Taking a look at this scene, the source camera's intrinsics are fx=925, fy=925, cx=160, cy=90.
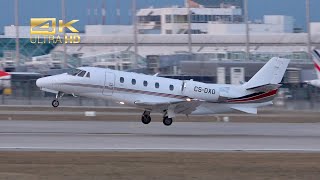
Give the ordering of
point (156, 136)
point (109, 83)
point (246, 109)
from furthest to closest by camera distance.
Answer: point (246, 109) → point (109, 83) → point (156, 136)

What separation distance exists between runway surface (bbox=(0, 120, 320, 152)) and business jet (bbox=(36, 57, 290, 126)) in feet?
3.69

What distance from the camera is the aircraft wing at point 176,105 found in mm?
41594

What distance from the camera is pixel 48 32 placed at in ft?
421

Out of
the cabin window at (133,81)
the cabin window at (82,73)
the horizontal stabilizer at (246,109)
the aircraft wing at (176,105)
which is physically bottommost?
the horizontal stabilizer at (246,109)

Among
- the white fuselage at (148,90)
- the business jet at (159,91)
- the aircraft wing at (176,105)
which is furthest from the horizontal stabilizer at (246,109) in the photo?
the aircraft wing at (176,105)

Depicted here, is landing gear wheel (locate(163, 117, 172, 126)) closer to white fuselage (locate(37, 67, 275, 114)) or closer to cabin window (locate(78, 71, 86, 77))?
white fuselage (locate(37, 67, 275, 114))

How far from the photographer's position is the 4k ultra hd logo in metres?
126

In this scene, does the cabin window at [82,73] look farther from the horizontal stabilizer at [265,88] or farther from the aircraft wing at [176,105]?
the horizontal stabilizer at [265,88]

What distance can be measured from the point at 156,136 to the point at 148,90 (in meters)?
4.77

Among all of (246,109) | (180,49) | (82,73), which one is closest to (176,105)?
(246,109)

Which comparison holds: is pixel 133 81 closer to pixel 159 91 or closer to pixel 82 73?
pixel 159 91

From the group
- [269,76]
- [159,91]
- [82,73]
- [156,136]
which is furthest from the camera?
[269,76]

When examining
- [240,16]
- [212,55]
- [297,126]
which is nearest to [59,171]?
[297,126]

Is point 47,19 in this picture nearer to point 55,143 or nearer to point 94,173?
point 55,143
